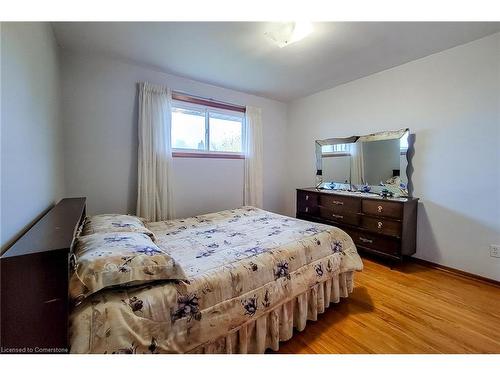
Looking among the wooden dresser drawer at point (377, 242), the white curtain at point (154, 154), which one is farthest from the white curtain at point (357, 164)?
the white curtain at point (154, 154)

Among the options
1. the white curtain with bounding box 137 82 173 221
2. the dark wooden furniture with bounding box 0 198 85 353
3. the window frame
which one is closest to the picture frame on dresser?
the window frame

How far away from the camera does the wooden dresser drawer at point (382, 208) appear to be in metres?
2.49

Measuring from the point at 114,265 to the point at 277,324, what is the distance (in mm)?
1038

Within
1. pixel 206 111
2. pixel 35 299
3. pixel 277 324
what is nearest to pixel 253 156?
pixel 206 111

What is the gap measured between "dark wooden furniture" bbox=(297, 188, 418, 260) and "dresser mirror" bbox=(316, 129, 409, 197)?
0.94 feet

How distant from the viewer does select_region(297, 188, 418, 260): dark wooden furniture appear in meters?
2.50

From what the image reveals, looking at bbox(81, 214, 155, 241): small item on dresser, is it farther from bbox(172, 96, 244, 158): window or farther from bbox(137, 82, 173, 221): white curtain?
bbox(172, 96, 244, 158): window

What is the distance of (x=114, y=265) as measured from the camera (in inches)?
37.3

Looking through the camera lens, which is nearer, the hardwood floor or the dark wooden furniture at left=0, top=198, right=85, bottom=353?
the dark wooden furniture at left=0, top=198, right=85, bottom=353

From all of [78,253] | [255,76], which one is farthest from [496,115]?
[78,253]

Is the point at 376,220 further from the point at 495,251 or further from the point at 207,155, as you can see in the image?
the point at 207,155

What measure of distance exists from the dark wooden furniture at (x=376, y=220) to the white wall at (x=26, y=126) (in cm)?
303
